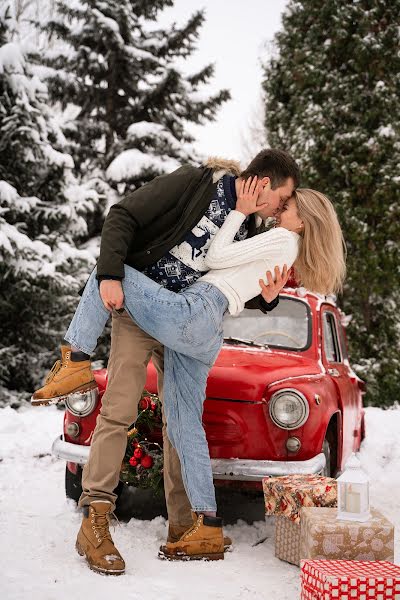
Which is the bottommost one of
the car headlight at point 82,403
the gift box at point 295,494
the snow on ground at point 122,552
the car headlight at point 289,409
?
the snow on ground at point 122,552

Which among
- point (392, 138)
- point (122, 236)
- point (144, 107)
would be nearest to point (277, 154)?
point (122, 236)

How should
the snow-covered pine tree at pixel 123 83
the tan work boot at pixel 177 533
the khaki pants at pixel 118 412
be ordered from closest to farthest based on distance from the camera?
the khaki pants at pixel 118 412, the tan work boot at pixel 177 533, the snow-covered pine tree at pixel 123 83

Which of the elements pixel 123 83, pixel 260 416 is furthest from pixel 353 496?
pixel 123 83

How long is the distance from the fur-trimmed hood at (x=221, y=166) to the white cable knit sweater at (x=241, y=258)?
0.82ft

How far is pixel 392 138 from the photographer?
1152 centimetres

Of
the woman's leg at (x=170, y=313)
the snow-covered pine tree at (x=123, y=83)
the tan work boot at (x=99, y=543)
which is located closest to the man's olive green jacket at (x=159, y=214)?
the woman's leg at (x=170, y=313)

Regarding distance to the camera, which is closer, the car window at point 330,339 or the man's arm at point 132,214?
the man's arm at point 132,214

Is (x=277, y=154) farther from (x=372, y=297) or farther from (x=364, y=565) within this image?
(x=372, y=297)

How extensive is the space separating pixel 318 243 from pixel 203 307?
751 mm

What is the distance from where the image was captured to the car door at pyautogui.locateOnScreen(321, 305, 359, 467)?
15.2 feet

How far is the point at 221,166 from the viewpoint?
3365 mm

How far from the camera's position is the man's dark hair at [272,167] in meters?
3.27

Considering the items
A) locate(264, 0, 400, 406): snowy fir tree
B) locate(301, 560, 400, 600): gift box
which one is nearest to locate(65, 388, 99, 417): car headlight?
locate(301, 560, 400, 600): gift box

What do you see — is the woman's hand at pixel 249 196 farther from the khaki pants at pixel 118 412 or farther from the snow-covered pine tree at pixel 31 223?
the snow-covered pine tree at pixel 31 223
